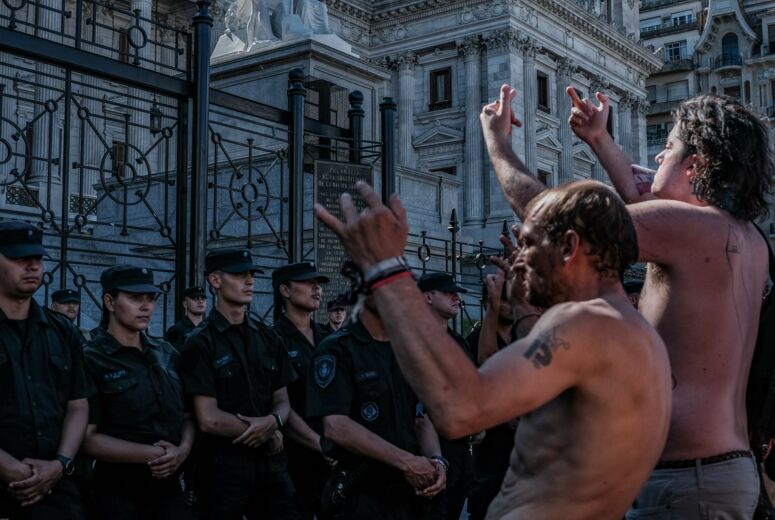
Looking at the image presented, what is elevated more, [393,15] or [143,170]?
[393,15]

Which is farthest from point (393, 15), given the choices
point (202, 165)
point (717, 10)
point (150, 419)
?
point (150, 419)

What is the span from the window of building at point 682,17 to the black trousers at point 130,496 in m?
65.2

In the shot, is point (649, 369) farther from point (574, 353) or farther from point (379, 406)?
point (379, 406)

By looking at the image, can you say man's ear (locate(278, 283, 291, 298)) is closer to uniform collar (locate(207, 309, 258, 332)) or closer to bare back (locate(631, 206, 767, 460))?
uniform collar (locate(207, 309, 258, 332))

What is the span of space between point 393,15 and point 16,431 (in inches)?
1552

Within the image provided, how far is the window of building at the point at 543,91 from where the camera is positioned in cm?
4188

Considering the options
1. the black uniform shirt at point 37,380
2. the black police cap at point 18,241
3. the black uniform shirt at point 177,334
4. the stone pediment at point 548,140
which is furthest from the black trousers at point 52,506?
the stone pediment at point 548,140

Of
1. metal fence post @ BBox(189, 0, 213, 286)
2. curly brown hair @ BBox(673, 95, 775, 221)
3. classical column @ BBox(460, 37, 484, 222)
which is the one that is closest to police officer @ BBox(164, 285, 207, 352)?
metal fence post @ BBox(189, 0, 213, 286)

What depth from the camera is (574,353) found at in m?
2.40

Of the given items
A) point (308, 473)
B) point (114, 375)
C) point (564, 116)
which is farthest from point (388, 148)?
point (564, 116)

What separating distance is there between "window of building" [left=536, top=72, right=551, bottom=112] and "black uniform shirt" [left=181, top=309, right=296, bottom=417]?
122 feet

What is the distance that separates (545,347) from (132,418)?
337 centimetres

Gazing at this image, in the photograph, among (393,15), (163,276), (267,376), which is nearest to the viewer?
(267,376)

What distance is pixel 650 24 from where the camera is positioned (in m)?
66.4
